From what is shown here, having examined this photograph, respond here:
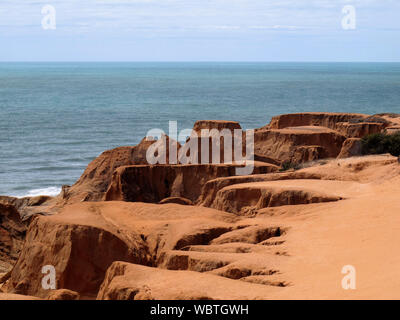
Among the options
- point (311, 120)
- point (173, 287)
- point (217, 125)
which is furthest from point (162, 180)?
point (311, 120)

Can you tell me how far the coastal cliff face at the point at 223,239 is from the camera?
461 inches

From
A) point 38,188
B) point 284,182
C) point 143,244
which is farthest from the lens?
point 38,188

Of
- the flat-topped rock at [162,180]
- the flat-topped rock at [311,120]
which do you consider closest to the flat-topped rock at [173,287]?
the flat-topped rock at [162,180]

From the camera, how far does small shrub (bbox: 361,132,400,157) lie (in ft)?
88.8

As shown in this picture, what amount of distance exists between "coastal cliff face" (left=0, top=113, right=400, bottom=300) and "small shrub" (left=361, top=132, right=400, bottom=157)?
267cm

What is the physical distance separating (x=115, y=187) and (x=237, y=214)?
7.44 m

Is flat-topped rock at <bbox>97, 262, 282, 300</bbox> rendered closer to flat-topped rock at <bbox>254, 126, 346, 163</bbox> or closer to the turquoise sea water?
flat-topped rock at <bbox>254, 126, 346, 163</bbox>

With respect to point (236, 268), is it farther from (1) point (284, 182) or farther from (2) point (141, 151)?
(2) point (141, 151)

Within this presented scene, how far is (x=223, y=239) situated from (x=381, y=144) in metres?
14.2

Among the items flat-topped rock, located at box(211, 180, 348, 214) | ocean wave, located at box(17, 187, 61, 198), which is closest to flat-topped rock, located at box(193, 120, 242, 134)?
ocean wave, located at box(17, 187, 61, 198)

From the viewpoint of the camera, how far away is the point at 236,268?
1258cm

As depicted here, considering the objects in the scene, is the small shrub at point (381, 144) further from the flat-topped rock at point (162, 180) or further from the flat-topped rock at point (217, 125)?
the flat-topped rock at point (217, 125)

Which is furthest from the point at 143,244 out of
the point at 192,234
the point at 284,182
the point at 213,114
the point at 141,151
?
the point at 213,114

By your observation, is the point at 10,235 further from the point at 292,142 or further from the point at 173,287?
the point at 292,142
